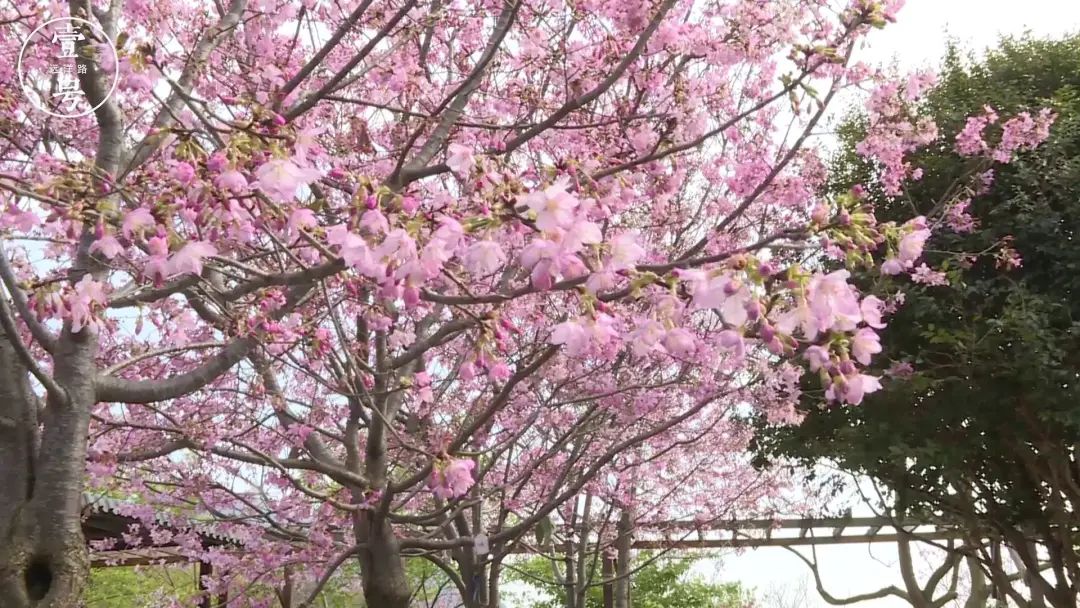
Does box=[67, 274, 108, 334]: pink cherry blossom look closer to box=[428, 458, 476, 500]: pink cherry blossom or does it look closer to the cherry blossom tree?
the cherry blossom tree

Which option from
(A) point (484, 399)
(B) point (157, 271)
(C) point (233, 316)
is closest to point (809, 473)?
(A) point (484, 399)

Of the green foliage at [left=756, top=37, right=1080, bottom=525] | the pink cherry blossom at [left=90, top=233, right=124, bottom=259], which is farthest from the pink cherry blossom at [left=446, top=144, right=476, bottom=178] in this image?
the green foliage at [left=756, top=37, right=1080, bottom=525]

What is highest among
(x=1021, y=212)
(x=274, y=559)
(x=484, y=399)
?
(x=1021, y=212)

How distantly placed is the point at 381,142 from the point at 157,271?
2.67m

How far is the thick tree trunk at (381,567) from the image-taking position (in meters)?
4.09

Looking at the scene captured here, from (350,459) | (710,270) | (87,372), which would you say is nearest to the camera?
(710,270)

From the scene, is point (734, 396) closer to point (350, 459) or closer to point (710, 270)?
point (350, 459)

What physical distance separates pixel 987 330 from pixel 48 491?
590 cm

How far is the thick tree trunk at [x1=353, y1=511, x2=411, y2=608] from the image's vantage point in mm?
4086

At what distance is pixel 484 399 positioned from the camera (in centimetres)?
576

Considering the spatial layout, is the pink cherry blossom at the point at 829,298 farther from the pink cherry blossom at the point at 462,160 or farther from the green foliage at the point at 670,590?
the green foliage at the point at 670,590
